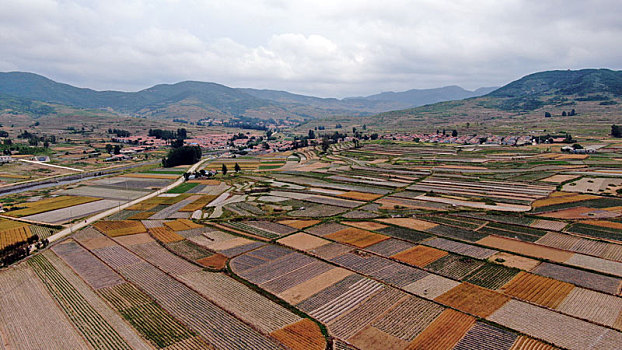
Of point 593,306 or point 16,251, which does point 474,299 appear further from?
point 16,251

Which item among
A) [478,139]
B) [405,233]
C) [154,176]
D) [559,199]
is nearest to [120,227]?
[405,233]

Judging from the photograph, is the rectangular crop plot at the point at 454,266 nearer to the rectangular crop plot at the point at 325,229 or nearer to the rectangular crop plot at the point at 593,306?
the rectangular crop plot at the point at 593,306

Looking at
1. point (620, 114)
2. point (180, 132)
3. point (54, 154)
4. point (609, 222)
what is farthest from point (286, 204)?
point (620, 114)

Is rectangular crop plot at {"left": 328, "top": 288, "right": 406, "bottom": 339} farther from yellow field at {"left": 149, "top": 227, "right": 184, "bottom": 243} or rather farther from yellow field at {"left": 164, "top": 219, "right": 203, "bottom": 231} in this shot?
yellow field at {"left": 164, "top": 219, "right": 203, "bottom": 231}

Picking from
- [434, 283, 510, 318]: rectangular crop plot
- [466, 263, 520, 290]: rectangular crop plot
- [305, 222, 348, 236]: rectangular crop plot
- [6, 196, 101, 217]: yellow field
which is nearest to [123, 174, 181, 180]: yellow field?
[6, 196, 101, 217]: yellow field

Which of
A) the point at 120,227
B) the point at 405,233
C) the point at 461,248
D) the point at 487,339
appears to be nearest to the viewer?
the point at 487,339

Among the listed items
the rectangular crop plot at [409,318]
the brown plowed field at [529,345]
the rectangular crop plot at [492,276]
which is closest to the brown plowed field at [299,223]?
the rectangular crop plot at [492,276]

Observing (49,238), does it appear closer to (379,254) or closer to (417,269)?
(379,254)
